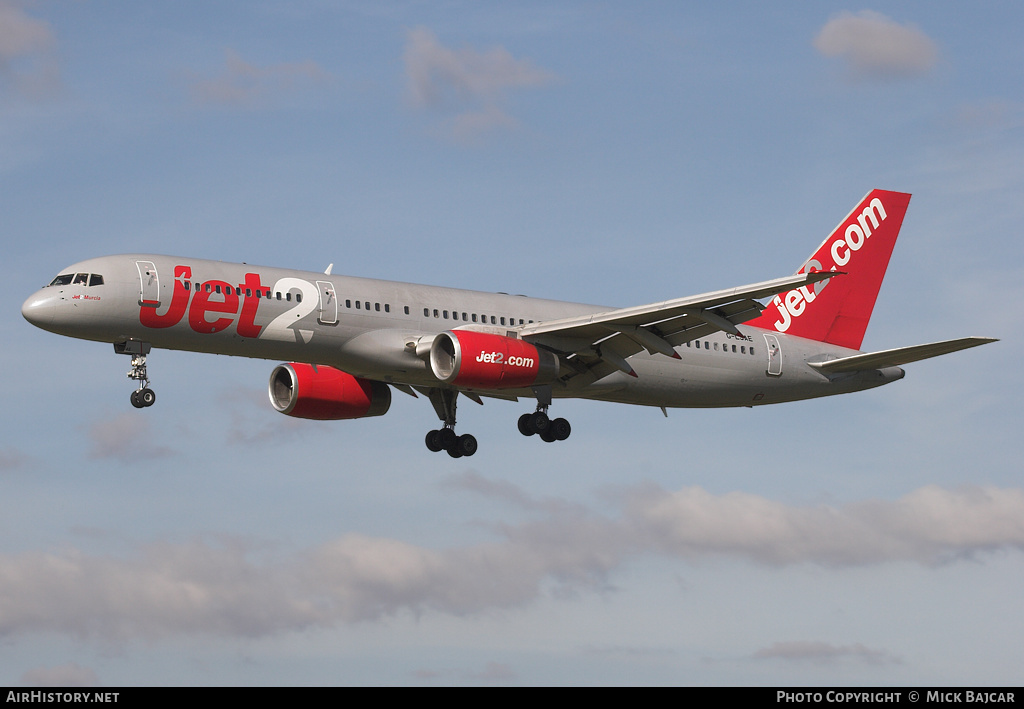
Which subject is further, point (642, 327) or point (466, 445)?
point (466, 445)

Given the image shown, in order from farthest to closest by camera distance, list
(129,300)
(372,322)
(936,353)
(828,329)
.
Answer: (828,329) < (936,353) < (372,322) < (129,300)

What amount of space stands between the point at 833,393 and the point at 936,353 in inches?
240

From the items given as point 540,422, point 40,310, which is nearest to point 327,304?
point 40,310

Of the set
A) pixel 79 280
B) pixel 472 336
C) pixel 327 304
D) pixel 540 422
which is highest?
pixel 79 280

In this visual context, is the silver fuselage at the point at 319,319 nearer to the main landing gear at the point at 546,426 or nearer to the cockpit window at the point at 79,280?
the cockpit window at the point at 79,280

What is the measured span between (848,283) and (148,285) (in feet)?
85.9

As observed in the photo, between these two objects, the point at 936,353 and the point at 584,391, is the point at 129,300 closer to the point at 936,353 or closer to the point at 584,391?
the point at 584,391

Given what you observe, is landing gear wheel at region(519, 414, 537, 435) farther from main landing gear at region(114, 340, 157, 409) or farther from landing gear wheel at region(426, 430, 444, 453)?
main landing gear at region(114, 340, 157, 409)

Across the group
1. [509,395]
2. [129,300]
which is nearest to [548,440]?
[509,395]

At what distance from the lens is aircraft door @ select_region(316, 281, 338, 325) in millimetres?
39781

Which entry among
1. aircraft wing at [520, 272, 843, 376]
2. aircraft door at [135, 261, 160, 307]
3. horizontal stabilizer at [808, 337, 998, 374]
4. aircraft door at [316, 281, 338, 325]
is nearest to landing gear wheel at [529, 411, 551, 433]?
aircraft wing at [520, 272, 843, 376]

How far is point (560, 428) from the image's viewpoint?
44344 mm

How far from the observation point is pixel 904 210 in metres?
53.2

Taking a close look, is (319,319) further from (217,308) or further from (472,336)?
(472,336)
